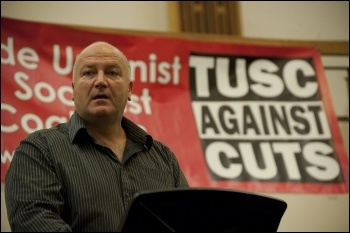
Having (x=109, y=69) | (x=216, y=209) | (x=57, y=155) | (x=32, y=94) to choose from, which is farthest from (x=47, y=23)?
(x=216, y=209)

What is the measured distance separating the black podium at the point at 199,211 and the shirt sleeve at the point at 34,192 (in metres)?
0.25

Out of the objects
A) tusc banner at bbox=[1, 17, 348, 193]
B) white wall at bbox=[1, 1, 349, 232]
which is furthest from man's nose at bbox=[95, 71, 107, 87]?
white wall at bbox=[1, 1, 349, 232]

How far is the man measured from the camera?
1.54 meters

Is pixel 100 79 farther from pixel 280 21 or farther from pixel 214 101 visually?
pixel 280 21

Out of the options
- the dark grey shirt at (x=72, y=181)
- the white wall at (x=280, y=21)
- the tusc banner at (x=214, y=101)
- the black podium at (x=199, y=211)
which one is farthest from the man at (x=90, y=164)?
the white wall at (x=280, y=21)

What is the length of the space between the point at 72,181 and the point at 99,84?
35cm

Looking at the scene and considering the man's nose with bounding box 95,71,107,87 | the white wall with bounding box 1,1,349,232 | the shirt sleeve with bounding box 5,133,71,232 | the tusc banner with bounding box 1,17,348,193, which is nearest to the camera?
the shirt sleeve with bounding box 5,133,71,232

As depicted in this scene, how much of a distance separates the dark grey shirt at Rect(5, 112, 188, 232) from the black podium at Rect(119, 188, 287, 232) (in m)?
0.25

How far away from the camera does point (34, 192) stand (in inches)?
60.0

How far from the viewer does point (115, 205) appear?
5.43ft

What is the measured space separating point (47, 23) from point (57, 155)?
2066 mm

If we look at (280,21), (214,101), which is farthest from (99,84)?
(280,21)

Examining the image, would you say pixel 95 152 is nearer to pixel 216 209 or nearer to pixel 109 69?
pixel 109 69

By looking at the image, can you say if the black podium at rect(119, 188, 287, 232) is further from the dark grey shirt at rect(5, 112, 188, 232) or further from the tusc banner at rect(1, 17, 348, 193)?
the tusc banner at rect(1, 17, 348, 193)
